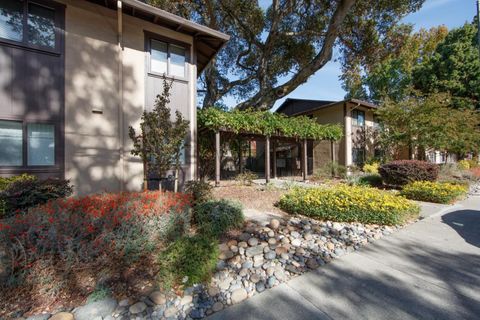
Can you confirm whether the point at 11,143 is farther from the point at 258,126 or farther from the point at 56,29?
the point at 258,126

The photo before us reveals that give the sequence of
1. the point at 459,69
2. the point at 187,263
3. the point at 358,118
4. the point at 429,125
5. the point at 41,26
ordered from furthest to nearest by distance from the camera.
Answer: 1. the point at 459,69
2. the point at 358,118
3. the point at 429,125
4. the point at 41,26
5. the point at 187,263

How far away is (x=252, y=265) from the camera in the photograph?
3.30m

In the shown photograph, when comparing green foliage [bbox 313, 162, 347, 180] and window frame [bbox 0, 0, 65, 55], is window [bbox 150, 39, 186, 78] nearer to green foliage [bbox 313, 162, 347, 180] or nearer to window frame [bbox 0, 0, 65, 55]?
window frame [bbox 0, 0, 65, 55]

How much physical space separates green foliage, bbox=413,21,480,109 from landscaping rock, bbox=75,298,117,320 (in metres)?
26.4

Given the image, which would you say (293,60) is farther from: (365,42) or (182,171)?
(182,171)

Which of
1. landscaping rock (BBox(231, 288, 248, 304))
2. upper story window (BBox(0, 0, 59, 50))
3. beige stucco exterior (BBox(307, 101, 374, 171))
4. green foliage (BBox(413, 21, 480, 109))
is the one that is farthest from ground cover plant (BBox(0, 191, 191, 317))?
green foliage (BBox(413, 21, 480, 109))

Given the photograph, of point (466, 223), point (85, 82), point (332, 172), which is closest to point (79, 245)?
point (85, 82)

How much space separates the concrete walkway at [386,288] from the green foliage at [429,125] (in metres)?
12.4

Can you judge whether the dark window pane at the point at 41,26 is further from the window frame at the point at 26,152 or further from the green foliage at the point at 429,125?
the green foliage at the point at 429,125

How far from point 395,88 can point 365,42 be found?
68.3 ft

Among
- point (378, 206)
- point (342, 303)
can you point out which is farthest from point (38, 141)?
point (378, 206)

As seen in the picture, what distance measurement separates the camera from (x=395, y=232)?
186 inches

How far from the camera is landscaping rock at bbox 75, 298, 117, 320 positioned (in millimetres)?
2322

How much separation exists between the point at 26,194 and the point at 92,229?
325 centimetres
